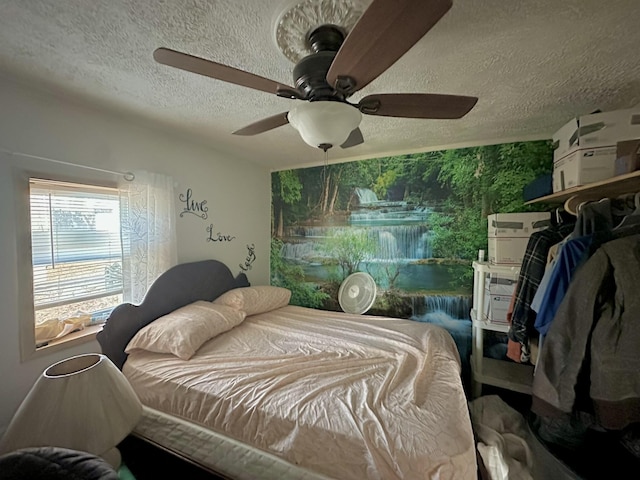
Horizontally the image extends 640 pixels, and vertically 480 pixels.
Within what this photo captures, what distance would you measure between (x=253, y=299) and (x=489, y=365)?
2.12 m

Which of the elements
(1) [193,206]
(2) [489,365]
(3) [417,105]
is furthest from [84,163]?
(2) [489,365]

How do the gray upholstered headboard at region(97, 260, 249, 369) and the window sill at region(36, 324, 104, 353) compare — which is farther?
the gray upholstered headboard at region(97, 260, 249, 369)

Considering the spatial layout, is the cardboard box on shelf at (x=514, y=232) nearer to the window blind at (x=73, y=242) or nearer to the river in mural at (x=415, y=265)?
the river in mural at (x=415, y=265)

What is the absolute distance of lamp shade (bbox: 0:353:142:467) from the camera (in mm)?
864

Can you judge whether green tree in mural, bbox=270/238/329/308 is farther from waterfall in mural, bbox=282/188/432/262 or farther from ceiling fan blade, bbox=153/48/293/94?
ceiling fan blade, bbox=153/48/293/94

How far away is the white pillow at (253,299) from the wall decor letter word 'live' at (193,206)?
2.54 ft

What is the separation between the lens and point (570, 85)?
53.4 inches

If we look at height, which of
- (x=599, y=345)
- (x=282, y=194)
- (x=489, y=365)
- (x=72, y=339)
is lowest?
(x=489, y=365)

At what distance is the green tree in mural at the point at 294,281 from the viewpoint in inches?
119

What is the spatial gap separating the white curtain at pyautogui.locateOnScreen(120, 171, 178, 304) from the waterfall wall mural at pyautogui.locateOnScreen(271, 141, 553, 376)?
4.67 feet

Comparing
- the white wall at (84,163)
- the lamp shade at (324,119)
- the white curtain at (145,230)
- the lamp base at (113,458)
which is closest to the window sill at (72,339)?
the white wall at (84,163)

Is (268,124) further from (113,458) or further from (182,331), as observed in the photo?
(113,458)

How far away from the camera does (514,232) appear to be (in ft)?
6.29

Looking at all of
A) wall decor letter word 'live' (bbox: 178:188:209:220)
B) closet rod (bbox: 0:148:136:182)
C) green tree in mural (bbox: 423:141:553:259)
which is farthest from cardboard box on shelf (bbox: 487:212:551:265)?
closet rod (bbox: 0:148:136:182)
